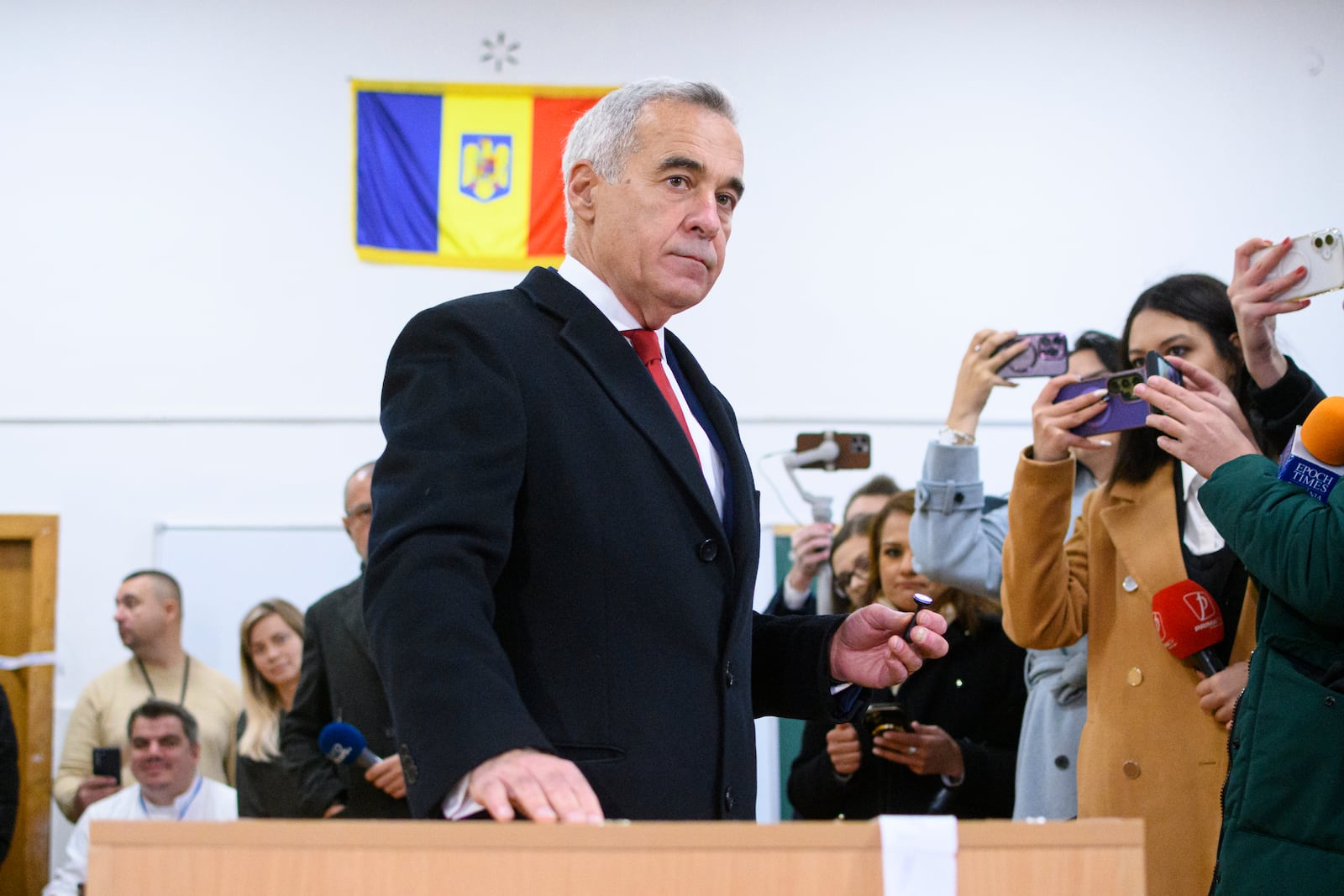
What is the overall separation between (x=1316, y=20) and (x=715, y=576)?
7.50m

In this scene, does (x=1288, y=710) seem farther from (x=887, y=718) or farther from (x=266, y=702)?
(x=266, y=702)

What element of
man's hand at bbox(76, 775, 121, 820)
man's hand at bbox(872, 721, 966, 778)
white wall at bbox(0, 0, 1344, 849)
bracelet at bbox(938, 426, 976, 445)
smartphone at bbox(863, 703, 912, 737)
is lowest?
man's hand at bbox(76, 775, 121, 820)

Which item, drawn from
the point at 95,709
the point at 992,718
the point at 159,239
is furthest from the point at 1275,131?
the point at 95,709

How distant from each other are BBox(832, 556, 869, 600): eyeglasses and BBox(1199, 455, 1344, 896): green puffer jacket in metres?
1.78

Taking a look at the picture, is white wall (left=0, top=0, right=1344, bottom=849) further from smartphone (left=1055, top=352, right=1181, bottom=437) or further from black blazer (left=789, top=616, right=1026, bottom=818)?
smartphone (left=1055, top=352, right=1181, bottom=437)

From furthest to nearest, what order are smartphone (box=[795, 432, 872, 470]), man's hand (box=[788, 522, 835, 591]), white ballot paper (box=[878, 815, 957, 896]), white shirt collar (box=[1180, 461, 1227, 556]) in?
smartphone (box=[795, 432, 872, 470]) < man's hand (box=[788, 522, 835, 591]) < white shirt collar (box=[1180, 461, 1227, 556]) < white ballot paper (box=[878, 815, 957, 896])

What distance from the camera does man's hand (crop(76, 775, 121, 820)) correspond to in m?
5.24

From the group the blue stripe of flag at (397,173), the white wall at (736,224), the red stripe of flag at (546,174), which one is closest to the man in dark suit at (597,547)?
the white wall at (736,224)

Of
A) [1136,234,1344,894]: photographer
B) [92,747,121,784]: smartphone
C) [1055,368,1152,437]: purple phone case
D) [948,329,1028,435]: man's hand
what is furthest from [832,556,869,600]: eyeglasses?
[92,747,121,784]: smartphone

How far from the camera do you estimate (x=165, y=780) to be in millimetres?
4867

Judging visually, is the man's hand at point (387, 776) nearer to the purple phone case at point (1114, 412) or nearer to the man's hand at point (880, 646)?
the purple phone case at point (1114, 412)

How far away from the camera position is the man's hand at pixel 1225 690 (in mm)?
2100

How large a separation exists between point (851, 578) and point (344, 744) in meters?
1.47

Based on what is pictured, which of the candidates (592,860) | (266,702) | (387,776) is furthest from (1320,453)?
(266,702)
